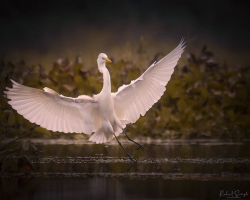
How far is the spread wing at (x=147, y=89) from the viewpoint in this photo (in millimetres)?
4520

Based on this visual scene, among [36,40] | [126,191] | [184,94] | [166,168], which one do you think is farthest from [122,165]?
[36,40]

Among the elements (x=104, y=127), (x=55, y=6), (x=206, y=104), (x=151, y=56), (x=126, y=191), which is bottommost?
(x=126, y=191)

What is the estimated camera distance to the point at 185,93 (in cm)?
654

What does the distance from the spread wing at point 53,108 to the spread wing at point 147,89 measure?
0.26m

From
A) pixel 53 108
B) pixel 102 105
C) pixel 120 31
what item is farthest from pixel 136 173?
pixel 120 31

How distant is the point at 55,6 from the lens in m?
8.55

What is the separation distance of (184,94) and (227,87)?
28.4 inches

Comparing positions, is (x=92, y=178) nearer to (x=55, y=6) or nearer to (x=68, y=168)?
(x=68, y=168)

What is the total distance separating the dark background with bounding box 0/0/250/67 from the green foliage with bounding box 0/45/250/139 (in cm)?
82

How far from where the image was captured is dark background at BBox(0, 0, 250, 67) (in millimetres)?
8391
